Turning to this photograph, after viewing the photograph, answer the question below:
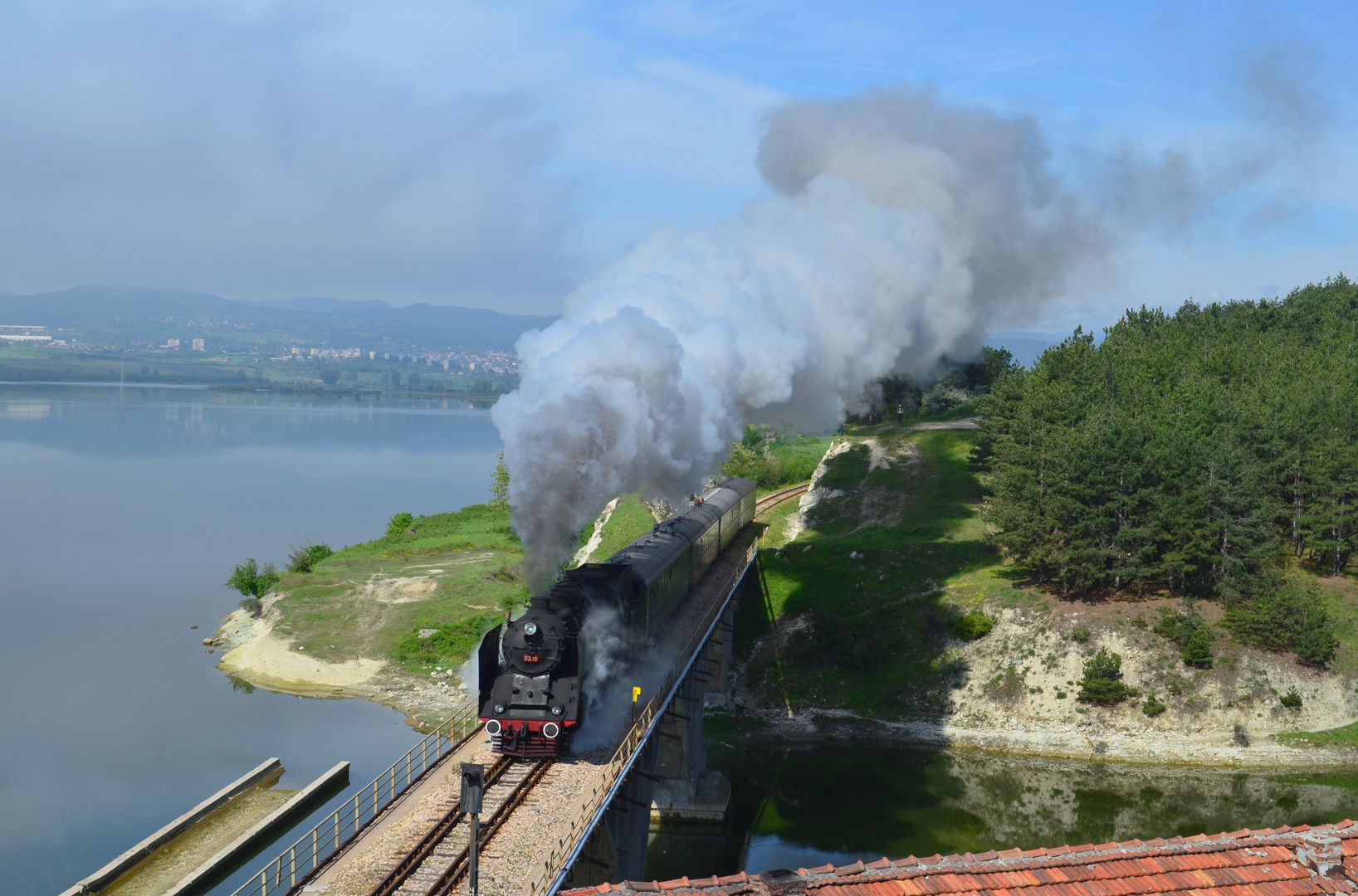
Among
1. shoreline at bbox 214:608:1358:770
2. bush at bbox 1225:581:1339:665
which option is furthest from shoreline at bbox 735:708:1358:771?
bush at bbox 1225:581:1339:665

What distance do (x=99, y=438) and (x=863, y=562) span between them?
5715 inches

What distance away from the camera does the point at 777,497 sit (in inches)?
3034

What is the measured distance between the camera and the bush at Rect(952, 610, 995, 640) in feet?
166

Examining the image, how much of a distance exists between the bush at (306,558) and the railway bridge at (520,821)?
3653 cm

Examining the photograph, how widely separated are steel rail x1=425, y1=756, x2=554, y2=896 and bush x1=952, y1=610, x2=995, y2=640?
31.4 metres

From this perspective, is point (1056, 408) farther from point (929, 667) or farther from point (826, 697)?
point (826, 697)

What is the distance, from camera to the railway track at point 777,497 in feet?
240

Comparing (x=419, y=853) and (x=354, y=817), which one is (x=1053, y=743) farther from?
(x=419, y=853)

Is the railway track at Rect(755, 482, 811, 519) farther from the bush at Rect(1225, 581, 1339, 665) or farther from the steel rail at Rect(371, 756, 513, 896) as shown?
the steel rail at Rect(371, 756, 513, 896)

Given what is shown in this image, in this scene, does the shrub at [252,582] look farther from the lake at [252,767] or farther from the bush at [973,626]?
the bush at [973,626]

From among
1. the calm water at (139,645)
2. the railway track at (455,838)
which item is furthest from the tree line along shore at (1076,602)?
the railway track at (455,838)

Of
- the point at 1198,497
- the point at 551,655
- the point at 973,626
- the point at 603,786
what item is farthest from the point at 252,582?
the point at 1198,497

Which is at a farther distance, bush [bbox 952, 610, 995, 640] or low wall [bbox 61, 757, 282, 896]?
bush [bbox 952, 610, 995, 640]

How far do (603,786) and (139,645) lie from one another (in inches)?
1778
